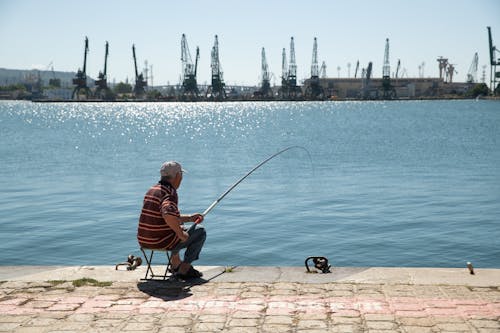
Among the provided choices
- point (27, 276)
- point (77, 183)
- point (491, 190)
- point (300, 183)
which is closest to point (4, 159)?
point (77, 183)

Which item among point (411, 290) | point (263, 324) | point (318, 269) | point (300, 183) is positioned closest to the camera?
point (263, 324)

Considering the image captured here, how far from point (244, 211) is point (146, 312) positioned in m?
9.47

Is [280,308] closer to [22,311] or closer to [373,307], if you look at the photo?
[373,307]

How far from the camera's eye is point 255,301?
5414 millimetres

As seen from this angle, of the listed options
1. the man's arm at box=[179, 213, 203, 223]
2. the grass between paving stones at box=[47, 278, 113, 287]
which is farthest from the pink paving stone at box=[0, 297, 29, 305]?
the man's arm at box=[179, 213, 203, 223]

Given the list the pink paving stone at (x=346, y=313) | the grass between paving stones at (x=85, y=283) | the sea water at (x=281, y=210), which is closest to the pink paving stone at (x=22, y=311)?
the grass between paving stones at (x=85, y=283)

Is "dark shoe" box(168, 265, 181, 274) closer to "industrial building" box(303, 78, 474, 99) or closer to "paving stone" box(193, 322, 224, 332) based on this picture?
"paving stone" box(193, 322, 224, 332)

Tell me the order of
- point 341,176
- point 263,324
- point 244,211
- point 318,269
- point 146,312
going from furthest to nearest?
point 341,176
point 244,211
point 318,269
point 146,312
point 263,324

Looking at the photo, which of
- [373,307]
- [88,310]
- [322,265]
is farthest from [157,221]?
[373,307]

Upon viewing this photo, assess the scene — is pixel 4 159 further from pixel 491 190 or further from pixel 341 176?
pixel 491 190

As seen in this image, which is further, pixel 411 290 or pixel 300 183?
pixel 300 183

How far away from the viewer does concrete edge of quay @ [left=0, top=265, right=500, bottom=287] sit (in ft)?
19.5

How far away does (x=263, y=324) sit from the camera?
4855mm

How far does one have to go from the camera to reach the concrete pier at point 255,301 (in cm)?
484
